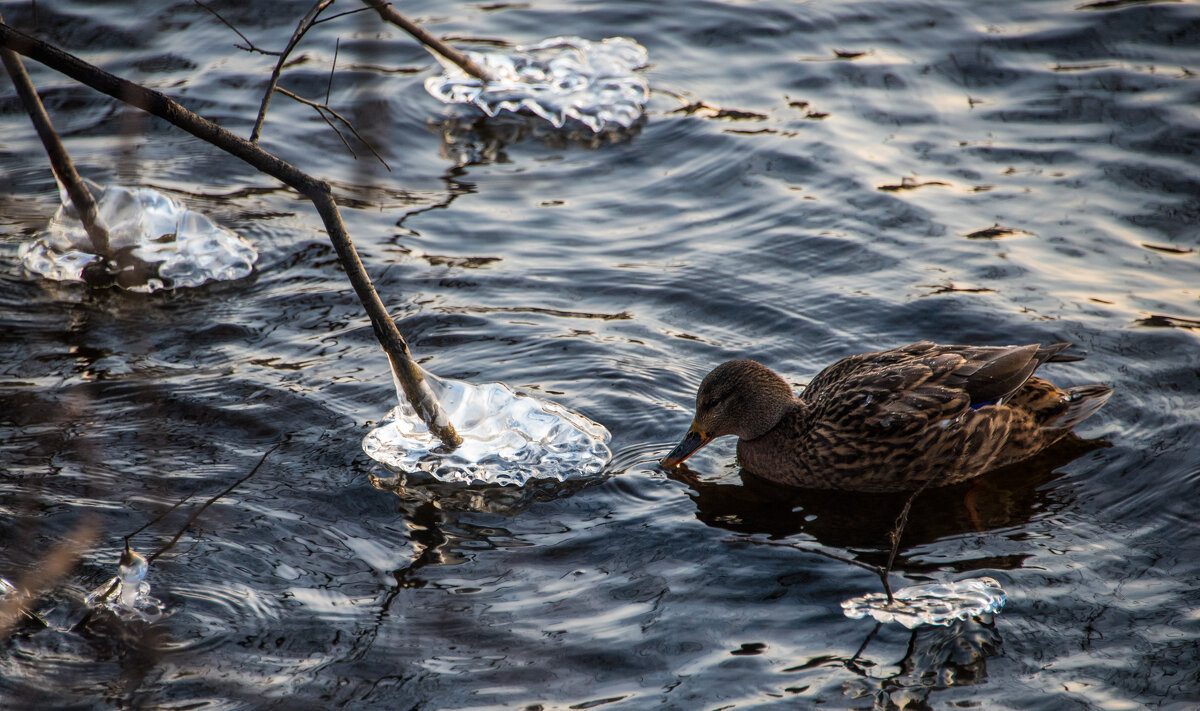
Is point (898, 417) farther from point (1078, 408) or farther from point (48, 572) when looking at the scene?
point (48, 572)

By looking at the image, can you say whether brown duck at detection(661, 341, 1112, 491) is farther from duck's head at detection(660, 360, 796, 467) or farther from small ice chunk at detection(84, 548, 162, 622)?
small ice chunk at detection(84, 548, 162, 622)

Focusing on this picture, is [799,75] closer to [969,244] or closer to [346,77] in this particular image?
[969,244]

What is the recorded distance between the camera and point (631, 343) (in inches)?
265

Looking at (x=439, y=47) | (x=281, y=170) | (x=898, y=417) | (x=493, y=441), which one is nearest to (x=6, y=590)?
(x=281, y=170)

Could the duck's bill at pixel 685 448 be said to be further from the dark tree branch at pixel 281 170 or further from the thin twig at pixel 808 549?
the dark tree branch at pixel 281 170

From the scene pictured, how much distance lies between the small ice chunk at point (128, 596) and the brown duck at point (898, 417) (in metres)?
2.53

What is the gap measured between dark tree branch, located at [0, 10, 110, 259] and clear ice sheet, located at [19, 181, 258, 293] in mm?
92

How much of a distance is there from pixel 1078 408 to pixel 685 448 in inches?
82.7

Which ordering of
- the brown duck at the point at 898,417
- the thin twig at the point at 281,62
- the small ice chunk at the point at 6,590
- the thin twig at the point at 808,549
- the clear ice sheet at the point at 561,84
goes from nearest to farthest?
the thin twig at the point at 281,62, the small ice chunk at the point at 6,590, the thin twig at the point at 808,549, the brown duck at the point at 898,417, the clear ice sheet at the point at 561,84

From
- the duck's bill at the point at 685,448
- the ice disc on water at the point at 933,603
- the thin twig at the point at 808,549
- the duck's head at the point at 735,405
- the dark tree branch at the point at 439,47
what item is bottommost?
the thin twig at the point at 808,549

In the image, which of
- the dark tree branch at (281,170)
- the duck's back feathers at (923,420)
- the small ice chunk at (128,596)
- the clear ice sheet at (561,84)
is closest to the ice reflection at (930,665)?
the duck's back feathers at (923,420)

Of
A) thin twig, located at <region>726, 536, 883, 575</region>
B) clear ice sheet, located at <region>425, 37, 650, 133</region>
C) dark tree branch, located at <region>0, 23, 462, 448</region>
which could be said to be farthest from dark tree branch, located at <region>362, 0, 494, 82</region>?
thin twig, located at <region>726, 536, 883, 575</region>

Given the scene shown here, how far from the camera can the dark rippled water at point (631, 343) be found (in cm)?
435

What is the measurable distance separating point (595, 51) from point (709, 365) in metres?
5.10
